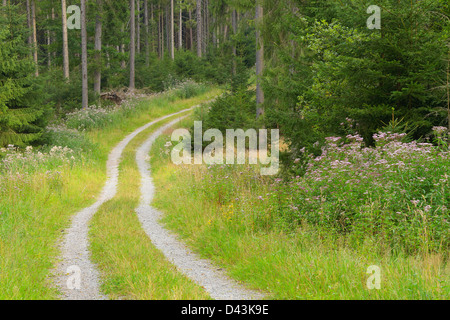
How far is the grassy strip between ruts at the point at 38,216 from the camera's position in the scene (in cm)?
532

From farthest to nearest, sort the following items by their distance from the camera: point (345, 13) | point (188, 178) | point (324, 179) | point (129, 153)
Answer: point (129, 153) → point (188, 178) → point (345, 13) → point (324, 179)

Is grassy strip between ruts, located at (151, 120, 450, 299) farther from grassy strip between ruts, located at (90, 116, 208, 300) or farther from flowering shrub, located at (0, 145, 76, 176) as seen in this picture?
flowering shrub, located at (0, 145, 76, 176)

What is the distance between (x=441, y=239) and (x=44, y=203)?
923 centimetres

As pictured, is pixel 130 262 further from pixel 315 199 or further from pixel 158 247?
pixel 315 199

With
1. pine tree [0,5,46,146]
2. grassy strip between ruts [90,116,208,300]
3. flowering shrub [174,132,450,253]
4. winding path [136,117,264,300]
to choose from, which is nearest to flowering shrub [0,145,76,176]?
pine tree [0,5,46,146]

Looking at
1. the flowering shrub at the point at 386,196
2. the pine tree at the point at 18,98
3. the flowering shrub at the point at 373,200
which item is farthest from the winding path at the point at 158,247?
the pine tree at the point at 18,98

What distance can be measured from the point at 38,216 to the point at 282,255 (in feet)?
20.1

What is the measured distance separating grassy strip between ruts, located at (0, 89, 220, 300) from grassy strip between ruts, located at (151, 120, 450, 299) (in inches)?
103

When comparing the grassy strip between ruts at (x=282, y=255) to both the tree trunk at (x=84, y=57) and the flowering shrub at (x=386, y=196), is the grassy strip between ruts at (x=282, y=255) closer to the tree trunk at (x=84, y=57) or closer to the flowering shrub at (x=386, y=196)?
the flowering shrub at (x=386, y=196)

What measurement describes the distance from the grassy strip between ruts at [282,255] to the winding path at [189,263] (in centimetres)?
19

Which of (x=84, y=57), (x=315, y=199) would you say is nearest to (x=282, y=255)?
Answer: (x=315, y=199)
